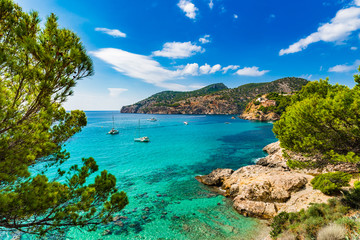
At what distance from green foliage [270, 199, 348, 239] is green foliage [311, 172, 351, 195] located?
5.27 feet

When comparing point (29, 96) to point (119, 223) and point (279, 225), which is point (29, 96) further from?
point (279, 225)

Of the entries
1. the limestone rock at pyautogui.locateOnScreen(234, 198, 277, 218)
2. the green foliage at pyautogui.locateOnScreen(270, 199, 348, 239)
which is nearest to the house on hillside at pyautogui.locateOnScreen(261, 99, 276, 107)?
the limestone rock at pyautogui.locateOnScreen(234, 198, 277, 218)

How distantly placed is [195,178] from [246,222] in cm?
1034

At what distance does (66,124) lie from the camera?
8391 mm

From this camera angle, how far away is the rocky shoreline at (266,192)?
12.6m

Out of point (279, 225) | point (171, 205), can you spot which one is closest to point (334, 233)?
point (279, 225)

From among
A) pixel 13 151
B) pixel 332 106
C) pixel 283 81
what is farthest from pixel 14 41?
pixel 283 81

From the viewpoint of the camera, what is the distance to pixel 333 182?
11828mm

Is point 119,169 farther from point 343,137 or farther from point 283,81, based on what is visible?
point 283,81

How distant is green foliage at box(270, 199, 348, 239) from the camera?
318 inches

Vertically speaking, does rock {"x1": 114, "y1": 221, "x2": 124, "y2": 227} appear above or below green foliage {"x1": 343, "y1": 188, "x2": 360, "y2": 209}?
below

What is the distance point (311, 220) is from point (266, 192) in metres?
6.54

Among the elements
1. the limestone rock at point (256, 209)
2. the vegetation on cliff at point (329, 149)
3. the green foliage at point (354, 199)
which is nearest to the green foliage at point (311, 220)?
the vegetation on cliff at point (329, 149)

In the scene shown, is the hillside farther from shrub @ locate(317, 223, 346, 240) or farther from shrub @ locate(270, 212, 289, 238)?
shrub @ locate(317, 223, 346, 240)
